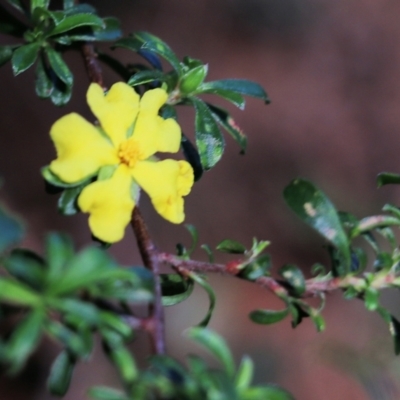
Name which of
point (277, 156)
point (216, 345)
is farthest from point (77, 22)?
point (277, 156)

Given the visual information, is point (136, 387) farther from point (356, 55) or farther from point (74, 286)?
point (356, 55)

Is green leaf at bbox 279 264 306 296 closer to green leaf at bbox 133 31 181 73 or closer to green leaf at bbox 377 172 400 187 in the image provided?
green leaf at bbox 377 172 400 187

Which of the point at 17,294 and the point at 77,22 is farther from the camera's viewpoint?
the point at 77,22

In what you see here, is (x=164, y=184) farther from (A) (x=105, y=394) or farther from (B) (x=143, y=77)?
(A) (x=105, y=394)

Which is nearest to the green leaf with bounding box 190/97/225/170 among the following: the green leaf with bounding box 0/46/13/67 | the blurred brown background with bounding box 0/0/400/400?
the green leaf with bounding box 0/46/13/67

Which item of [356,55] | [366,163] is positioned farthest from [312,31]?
[366,163]

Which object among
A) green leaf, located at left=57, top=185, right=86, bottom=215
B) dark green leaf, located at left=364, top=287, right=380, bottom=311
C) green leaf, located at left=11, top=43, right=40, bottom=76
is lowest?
dark green leaf, located at left=364, top=287, right=380, bottom=311

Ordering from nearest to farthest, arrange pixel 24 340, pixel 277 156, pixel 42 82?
pixel 24 340, pixel 42 82, pixel 277 156

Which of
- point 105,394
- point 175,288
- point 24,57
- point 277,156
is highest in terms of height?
point 24,57
